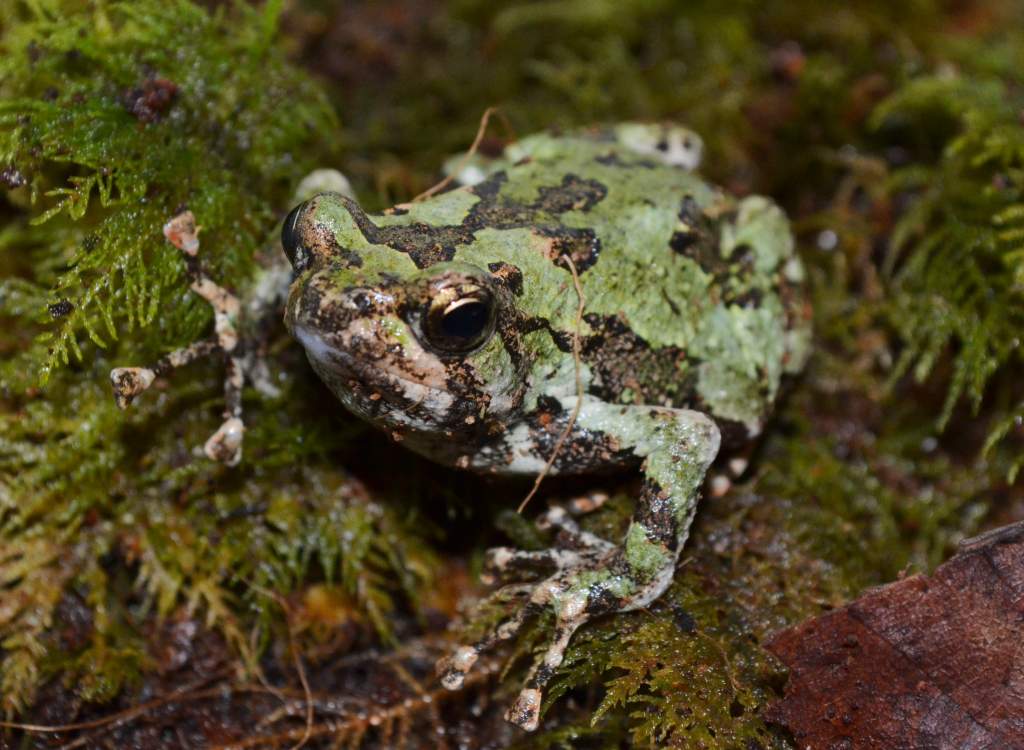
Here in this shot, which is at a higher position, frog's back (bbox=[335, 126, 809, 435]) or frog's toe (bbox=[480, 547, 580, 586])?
frog's back (bbox=[335, 126, 809, 435])

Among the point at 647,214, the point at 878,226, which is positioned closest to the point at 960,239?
the point at 878,226

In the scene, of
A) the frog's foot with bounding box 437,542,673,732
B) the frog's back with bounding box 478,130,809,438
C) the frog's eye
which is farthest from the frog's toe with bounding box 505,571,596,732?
the frog's eye

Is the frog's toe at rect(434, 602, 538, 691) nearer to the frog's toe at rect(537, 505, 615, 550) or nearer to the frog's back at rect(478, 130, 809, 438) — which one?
the frog's toe at rect(537, 505, 615, 550)

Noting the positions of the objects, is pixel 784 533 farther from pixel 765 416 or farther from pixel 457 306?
pixel 457 306

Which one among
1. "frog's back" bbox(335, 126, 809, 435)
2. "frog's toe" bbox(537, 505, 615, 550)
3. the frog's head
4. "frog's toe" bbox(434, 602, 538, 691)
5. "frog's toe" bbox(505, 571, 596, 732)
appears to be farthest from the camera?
"frog's toe" bbox(537, 505, 615, 550)

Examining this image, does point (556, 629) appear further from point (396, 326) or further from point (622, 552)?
point (396, 326)
